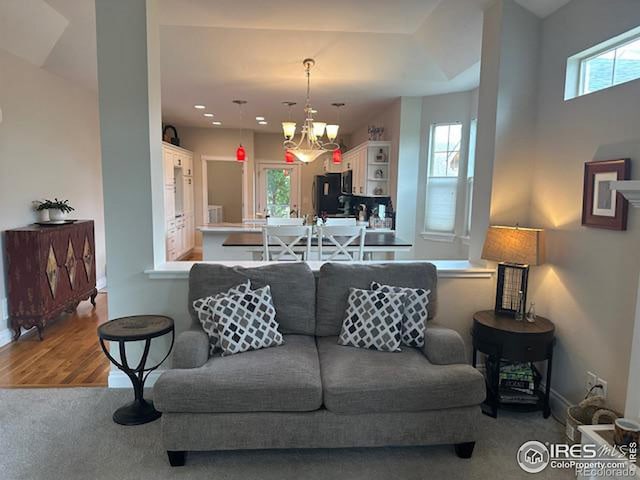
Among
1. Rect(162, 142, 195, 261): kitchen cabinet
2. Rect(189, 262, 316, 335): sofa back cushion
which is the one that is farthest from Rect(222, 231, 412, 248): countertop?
Rect(162, 142, 195, 261): kitchen cabinet

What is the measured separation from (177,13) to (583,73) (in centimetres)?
340

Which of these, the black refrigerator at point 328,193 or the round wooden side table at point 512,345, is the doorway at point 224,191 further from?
the round wooden side table at point 512,345

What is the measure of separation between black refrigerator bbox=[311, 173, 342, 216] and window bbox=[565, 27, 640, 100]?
5544 mm

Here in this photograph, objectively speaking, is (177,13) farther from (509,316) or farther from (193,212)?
(193,212)

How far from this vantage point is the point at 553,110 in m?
2.84

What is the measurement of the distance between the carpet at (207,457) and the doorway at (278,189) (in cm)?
712

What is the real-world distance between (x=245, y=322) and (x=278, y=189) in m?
7.33

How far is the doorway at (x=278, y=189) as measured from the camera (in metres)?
9.39

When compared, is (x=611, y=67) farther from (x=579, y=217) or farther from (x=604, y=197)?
(x=579, y=217)

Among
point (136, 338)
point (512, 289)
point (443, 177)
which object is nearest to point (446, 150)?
point (443, 177)

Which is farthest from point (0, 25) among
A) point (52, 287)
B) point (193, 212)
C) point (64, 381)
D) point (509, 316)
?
point (193, 212)

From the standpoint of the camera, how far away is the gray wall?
30.8 feet

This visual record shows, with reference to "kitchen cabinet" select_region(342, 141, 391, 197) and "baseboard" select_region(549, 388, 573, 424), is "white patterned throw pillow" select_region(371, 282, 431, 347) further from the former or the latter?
"kitchen cabinet" select_region(342, 141, 391, 197)

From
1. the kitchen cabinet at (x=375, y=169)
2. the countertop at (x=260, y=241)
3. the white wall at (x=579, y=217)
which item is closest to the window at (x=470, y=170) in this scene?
the countertop at (x=260, y=241)
